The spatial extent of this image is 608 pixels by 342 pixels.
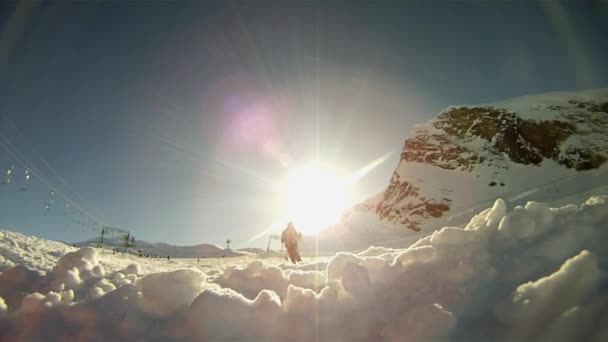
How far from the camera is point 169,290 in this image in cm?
277

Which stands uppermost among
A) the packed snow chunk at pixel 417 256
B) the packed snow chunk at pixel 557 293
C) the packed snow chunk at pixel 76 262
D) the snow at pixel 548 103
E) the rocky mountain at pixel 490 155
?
the snow at pixel 548 103

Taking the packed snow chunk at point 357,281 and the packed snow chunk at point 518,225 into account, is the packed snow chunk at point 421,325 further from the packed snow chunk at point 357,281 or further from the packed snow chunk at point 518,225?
the packed snow chunk at point 518,225

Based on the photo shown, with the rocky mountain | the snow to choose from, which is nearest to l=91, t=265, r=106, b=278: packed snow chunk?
the rocky mountain

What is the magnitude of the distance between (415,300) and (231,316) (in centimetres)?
142

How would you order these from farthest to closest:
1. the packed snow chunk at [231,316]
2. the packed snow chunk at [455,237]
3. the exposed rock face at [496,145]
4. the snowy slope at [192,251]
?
1. the exposed rock face at [496,145]
2. the snowy slope at [192,251]
3. the packed snow chunk at [455,237]
4. the packed snow chunk at [231,316]

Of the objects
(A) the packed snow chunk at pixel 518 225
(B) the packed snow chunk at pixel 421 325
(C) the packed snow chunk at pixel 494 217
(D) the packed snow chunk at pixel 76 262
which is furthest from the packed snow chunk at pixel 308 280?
(D) the packed snow chunk at pixel 76 262

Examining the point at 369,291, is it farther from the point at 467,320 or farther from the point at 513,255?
the point at 513,255

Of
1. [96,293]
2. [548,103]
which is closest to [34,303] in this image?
[96,293]

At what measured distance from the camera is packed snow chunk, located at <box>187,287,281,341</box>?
2326 mm

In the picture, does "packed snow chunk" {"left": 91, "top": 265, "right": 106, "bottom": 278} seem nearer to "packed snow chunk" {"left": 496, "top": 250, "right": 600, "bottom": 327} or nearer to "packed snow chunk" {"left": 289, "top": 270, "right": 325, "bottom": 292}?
"packed snow chunk" {"left": 289, "top": 270, "right": 325, "bottom": 292}

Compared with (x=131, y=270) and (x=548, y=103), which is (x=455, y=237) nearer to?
(x=131, y=270)

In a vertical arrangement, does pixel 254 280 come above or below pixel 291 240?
below

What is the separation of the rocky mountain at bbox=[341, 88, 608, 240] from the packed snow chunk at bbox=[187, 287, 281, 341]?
7197 cm

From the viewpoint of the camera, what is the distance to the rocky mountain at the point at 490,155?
235ft
